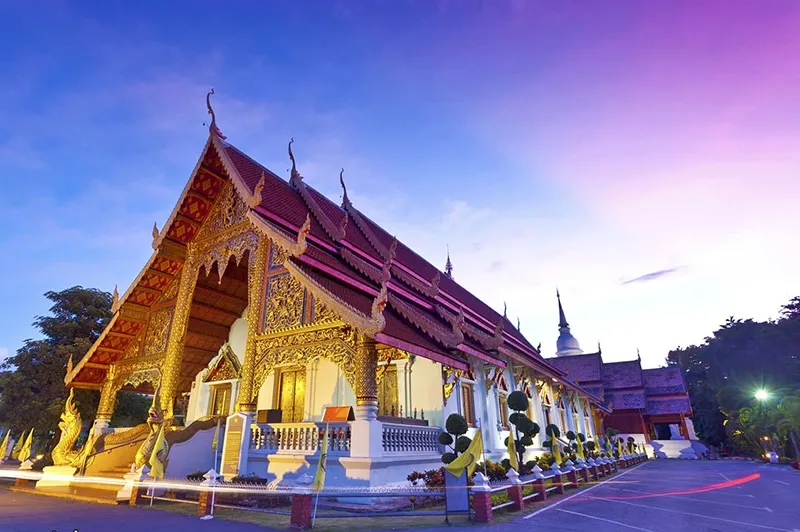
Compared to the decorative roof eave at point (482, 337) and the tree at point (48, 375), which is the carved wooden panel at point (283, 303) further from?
the tree at point (48, 375)

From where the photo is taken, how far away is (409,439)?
8.04 meters

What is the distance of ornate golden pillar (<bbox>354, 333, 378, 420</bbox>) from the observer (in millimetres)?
7039

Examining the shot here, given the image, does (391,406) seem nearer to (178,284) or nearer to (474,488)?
(474,488)

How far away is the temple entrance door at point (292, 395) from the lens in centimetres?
1189

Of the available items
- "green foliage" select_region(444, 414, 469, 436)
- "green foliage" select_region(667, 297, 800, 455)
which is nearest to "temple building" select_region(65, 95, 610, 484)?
"green foliage" select_region(444, 414, 469, 436)

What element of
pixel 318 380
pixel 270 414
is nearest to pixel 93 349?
pixel 270 414

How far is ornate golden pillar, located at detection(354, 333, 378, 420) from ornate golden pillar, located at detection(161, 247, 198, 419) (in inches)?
205

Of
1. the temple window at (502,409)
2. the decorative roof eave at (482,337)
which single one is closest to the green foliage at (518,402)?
the decorative roof eave at (482,337)

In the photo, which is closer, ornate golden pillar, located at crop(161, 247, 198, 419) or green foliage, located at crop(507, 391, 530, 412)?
ornate golden pillar, located at crop(161, 247, 198, 419)

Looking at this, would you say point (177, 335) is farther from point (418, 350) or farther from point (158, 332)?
point (418, 350)

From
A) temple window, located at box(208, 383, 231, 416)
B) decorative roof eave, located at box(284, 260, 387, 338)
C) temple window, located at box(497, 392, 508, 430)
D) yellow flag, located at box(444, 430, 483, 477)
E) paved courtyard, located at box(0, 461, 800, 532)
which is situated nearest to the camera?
paved courtyard, located at box(0, 461, 800, 532)

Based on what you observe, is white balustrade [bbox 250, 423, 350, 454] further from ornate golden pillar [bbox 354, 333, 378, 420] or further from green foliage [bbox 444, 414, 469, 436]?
green foliage [bbox 444, 414, 469, 436]

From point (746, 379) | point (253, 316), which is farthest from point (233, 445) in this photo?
point (746, 379)

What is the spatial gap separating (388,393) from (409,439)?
3144 mm
